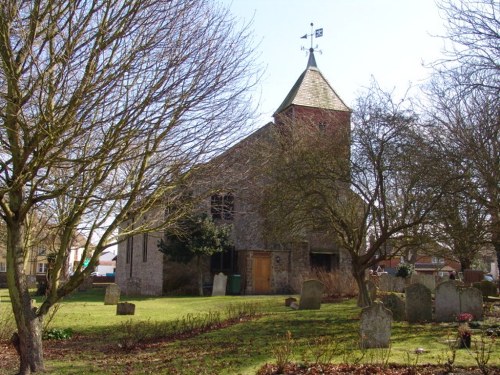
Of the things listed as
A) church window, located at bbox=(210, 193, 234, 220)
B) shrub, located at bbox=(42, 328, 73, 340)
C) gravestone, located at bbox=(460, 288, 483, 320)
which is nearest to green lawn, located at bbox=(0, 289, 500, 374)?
shrub, located at bbox=(42, 328, 73, 340)

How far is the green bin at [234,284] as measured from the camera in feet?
109

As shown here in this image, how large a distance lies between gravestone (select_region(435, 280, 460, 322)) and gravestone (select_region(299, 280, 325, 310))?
5064mm

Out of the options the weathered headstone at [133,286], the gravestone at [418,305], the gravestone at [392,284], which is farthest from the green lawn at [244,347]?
the weathered headstone at [133,286]

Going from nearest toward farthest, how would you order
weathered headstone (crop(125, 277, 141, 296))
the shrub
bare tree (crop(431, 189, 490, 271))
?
1. the shrub
2. bare tree (crop(431, 189, 490, 271))
3. weathered headstone (crop(125, 277, 141, 296))

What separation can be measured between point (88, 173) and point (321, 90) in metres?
28.9

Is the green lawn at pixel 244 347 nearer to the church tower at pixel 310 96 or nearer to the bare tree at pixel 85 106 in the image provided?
the bare tree at pixel 85 106

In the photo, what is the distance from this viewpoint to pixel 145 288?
35781 mm

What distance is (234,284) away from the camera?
3328 centimetres

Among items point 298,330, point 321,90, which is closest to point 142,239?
point 321,90

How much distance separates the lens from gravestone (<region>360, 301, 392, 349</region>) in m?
10.9

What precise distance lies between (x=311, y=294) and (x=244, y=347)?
30.2ft

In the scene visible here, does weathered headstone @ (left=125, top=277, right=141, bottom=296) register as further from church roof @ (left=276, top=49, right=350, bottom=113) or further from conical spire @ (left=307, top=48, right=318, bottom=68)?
conical spire @ (left=307, top=48, right=318, bottom=68)

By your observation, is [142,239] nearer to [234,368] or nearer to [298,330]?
[298,330]

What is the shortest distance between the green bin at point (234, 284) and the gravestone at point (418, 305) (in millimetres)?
17847
